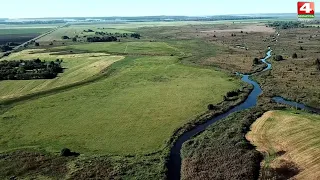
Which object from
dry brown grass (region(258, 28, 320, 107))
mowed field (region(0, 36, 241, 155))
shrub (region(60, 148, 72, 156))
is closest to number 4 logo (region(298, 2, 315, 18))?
dry brown grass (region(258, 28, 320, 107))

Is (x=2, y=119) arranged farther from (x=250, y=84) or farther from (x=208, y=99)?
(x=250, y=84)

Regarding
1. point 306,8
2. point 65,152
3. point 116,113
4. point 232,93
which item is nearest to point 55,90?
point 116,113

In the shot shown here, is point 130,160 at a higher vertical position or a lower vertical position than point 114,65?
lower

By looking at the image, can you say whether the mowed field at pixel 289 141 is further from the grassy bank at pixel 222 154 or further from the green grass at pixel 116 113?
the green grass at pixel 116 113

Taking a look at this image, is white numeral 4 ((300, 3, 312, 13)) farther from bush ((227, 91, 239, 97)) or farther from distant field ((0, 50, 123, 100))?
distant field ((0, 50, 123, 100))

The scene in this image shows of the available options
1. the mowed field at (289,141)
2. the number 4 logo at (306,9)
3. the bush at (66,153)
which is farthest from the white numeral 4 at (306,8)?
the bush at (66,153)

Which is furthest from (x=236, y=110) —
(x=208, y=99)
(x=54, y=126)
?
(x=54, y=126)

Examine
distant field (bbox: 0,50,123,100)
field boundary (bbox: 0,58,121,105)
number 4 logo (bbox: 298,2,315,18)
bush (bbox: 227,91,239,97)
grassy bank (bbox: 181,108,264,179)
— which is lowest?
grassy bank (bbox: 181,108,264,179)
